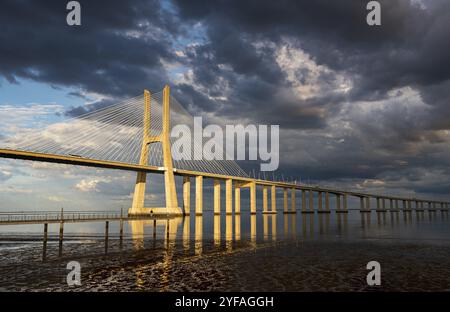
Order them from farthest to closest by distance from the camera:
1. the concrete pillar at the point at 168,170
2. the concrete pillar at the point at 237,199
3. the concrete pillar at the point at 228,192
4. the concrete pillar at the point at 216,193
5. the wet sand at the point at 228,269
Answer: the concrete pillar at the point at 237,199
the concrete pillar at the point at 216,193
the concrete pillar at the point at 228,192
the concrete pillar at the point at 168,170
the wet sand at the point at 228,269

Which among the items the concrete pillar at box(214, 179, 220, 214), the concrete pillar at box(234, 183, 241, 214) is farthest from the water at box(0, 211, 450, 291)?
the concrete pillar at box(234, 183, 241, 214)

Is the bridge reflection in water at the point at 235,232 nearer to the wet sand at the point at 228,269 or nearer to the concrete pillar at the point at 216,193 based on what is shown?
the concrete pillar at the point at 216,193

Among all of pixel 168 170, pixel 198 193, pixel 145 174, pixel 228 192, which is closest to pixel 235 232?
pixel 168 170

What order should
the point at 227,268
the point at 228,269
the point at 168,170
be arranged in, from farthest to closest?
the point at 168,170
the point at 227,268
the point at 228,269

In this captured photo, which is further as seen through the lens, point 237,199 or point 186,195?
point 237,199

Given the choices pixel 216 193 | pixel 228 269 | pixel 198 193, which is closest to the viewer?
pixel 228 269

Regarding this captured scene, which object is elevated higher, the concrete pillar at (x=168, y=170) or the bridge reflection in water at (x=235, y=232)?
the concrete pillar at (x=168, y=170)

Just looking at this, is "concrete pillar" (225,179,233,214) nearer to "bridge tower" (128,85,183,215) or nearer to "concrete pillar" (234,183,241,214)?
"concrete pillar" (234,183,241,214)

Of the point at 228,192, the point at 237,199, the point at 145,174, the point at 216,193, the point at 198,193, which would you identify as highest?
the point at 145,174

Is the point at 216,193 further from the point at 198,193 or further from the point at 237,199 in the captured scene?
the point at 237,199

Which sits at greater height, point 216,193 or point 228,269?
point 216,193

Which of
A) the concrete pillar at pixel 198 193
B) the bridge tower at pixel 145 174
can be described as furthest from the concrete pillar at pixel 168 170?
the concrete pillar at pixel 198 193

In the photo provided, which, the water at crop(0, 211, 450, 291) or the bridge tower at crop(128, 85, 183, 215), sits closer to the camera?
the water at crop(0, 211, 450, 291)
